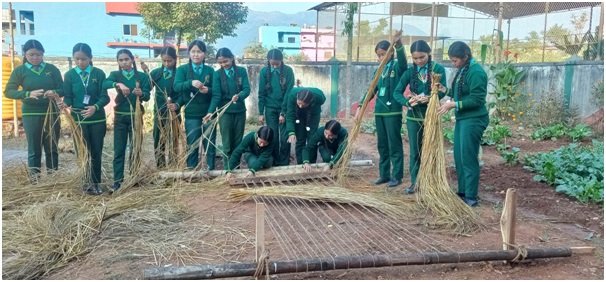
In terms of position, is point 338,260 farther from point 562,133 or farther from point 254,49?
point 254,49

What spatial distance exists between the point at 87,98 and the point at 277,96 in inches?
71.8

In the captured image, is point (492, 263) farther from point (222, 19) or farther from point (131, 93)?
point (222, 19)

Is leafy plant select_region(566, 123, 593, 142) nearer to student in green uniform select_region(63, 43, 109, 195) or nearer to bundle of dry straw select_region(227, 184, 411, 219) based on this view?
bundle of dry straw select_region(227, 184, 411, 219)

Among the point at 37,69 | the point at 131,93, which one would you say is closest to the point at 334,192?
the point at 131,93

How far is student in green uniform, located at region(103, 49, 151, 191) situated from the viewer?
14.9ft

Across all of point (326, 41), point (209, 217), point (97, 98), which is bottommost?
point (209, 217)

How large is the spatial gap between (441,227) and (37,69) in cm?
362

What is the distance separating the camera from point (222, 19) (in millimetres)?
15234

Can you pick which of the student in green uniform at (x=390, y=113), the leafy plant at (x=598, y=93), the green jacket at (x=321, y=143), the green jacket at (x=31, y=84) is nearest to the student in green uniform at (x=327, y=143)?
the green jacket at (x=321, y=143)

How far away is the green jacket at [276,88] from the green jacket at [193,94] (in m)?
0.56

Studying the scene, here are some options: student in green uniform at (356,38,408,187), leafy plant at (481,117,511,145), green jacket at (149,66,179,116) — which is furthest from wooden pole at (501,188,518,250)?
leafy plant at (481,117,511,145)

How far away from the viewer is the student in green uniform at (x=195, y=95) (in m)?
4.91

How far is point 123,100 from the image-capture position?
4562 mm

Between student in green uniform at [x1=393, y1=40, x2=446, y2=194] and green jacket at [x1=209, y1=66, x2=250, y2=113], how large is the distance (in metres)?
1.57
